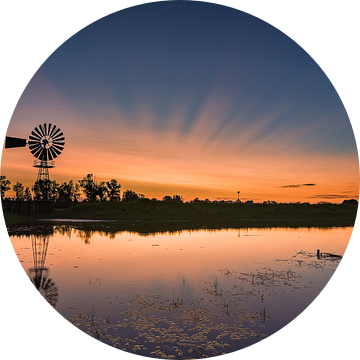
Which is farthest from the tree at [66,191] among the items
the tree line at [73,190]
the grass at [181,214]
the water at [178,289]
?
the water at [178,289]

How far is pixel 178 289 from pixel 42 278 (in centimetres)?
690

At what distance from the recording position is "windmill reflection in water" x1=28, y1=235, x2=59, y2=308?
11.9 meters

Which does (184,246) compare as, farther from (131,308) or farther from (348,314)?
(348,314)

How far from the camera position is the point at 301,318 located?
18.3 feet

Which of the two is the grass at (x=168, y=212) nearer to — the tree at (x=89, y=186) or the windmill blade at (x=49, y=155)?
the windmill blade at (x=49, y=155)

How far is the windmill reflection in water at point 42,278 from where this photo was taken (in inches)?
470

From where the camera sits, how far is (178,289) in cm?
1308

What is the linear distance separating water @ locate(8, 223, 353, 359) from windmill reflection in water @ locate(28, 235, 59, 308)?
4 centimetres

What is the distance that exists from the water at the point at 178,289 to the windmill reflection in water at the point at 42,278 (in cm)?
4

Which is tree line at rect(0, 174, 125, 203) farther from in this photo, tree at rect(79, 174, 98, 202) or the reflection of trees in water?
the reflection of trees in water

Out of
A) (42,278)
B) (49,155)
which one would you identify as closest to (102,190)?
(49,155)

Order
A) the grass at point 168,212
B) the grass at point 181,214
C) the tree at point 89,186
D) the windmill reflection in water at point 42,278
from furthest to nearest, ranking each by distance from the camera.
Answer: the tree at point 89,186, the grass at point 168,212, the grass at point 181,214, the windmill reflection in water at point 42,278

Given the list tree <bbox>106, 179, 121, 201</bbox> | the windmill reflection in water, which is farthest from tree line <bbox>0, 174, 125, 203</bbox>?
the windmill reflection in water

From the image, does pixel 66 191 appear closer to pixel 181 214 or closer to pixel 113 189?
pixel 113 189
